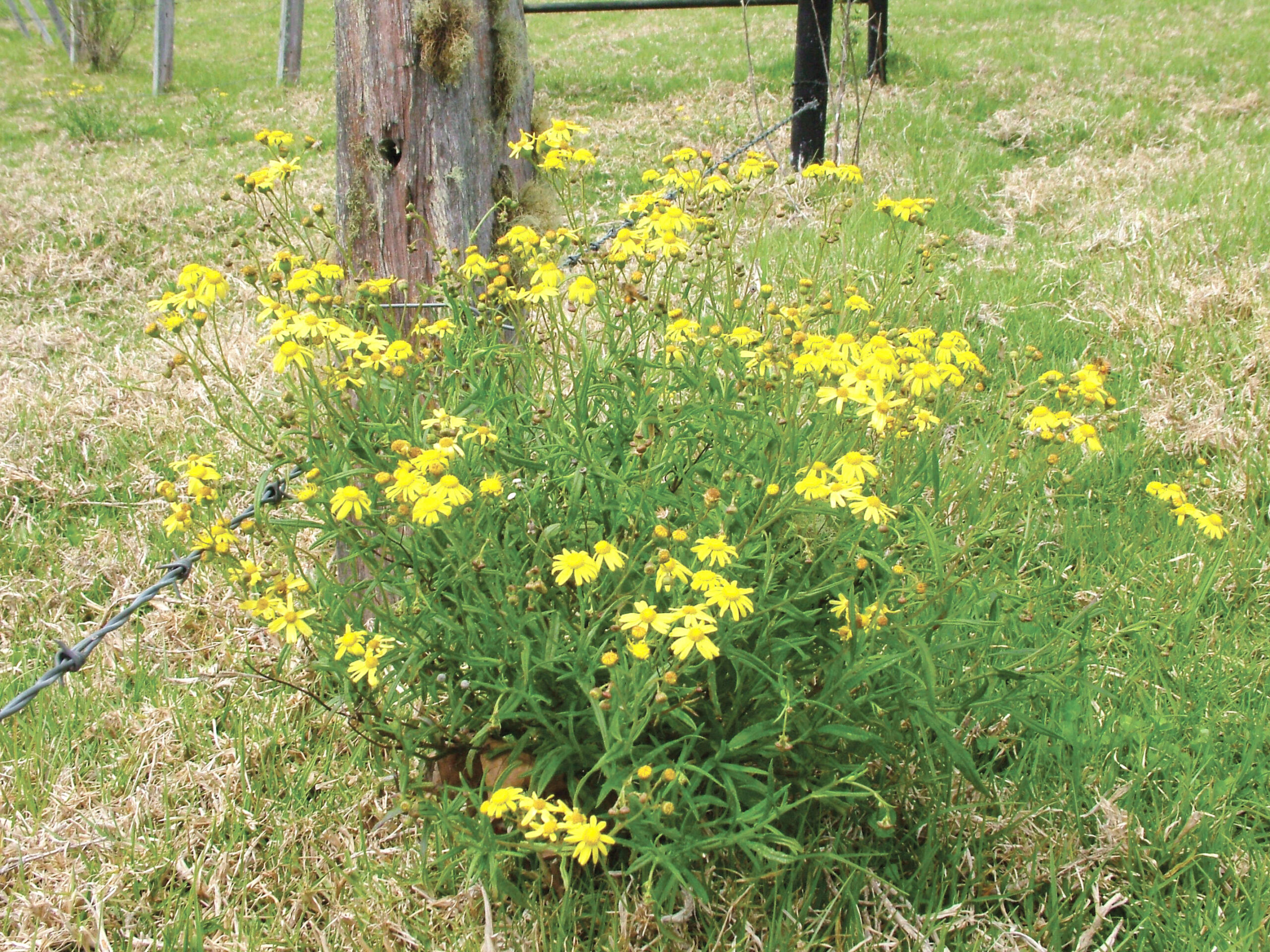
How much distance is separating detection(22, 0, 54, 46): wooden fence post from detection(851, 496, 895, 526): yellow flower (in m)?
18.2

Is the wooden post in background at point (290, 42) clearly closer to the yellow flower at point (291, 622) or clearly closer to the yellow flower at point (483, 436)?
the yellow flower at point (483, 436)

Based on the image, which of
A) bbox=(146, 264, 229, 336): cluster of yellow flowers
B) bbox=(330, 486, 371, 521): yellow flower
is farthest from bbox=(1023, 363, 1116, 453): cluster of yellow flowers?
bbox=(146, 264, 229, 336): cluster of yellow flowers

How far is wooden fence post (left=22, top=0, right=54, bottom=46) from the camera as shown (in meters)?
15.4

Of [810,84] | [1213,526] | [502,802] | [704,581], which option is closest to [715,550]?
[704,581]

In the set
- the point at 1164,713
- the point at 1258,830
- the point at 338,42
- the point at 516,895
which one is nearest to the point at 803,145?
the point at 338,42

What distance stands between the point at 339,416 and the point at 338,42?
1.22 meters

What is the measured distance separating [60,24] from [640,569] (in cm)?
1620

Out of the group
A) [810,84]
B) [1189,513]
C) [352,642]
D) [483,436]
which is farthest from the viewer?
[810,84]

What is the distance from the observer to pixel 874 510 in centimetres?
175

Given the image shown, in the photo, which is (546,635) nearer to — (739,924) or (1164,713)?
(739,924)

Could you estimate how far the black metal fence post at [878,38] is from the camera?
8531 mm

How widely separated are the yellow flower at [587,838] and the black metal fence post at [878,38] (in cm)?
805

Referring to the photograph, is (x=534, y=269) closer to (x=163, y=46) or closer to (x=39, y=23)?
→ (x=163, y=46)

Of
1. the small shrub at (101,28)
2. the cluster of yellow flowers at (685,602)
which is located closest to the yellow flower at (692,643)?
the cluster of yellow flowers at (685,602)
